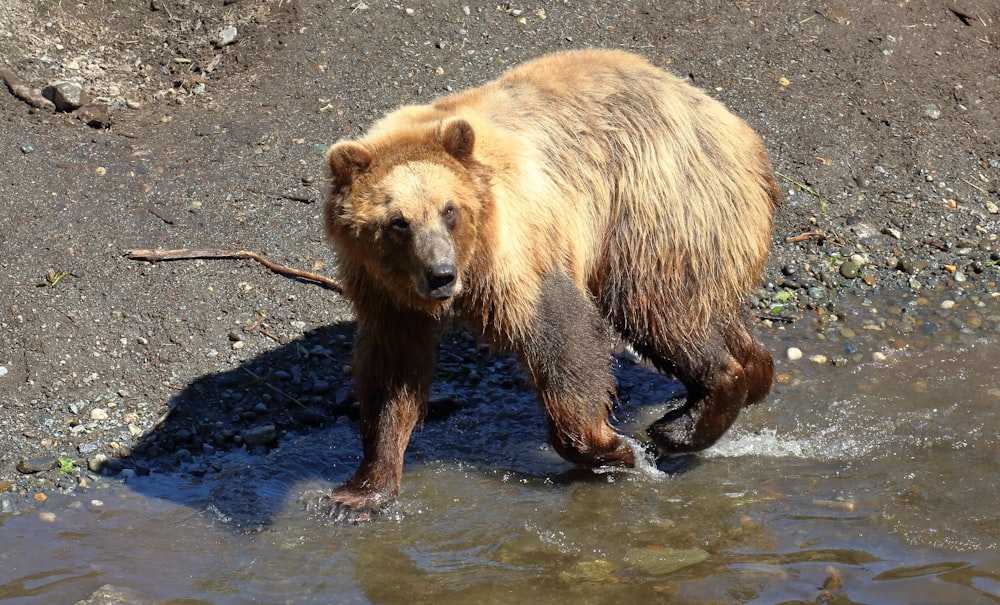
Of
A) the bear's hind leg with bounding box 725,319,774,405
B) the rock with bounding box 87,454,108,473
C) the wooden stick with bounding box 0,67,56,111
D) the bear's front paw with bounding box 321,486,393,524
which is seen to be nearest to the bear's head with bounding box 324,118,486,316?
the bear's front paw with bounding box 321,486,393,524

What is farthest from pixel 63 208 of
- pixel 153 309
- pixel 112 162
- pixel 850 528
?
pixel 850 528

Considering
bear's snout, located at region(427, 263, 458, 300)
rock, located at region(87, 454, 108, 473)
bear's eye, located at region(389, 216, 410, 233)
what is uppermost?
bear's eye, located at region(389, 216, 410, 233)

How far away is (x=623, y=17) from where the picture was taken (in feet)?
29.7

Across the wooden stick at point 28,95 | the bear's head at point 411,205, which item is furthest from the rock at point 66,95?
the bear's head at point 411,205

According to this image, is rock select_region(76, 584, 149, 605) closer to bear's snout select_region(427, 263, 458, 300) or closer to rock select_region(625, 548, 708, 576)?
bear's snout select_region(427, 263, 458, 300)

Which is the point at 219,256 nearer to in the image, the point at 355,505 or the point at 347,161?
the point at 355,505

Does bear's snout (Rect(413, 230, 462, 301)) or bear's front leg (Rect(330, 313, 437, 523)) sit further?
bear's front leg (Rect(330, 313, 437, 523))

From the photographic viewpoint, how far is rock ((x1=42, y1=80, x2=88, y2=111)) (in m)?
7.86

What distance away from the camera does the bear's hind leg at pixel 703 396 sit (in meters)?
5.52

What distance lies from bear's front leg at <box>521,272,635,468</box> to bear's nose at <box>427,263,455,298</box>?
0.64 metres

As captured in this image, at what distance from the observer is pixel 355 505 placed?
17.1 ft

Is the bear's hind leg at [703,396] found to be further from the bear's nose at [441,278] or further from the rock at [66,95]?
the rock at [66,95]

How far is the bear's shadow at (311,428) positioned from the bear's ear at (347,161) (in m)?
1.72

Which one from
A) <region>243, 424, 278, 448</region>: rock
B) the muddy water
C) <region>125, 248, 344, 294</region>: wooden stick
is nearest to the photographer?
the muddy water
